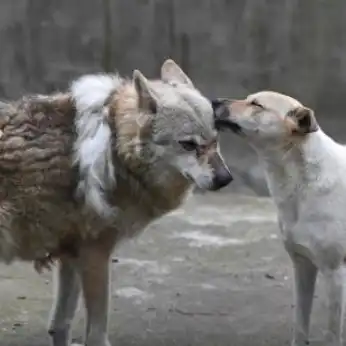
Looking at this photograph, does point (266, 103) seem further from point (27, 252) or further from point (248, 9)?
point (248, 9)

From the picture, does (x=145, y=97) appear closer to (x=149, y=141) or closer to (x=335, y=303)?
(x=149, y=141)

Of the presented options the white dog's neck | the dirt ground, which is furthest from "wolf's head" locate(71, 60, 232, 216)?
the dirt ground

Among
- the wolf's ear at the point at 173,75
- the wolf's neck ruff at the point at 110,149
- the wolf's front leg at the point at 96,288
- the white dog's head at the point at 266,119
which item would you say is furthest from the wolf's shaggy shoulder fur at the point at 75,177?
A: the white dog's head at the point at 266,119

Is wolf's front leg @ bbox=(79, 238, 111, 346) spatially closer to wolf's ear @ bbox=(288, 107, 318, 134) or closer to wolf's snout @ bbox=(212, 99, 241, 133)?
wolf's snout @ bbox=(212, 99, 241, 133)

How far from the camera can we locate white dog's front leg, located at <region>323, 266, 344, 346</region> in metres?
4.73

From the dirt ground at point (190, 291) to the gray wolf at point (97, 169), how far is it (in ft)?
2.63

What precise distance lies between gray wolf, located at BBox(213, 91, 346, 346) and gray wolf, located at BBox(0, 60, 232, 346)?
1.30 ft

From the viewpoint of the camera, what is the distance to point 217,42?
9250mm

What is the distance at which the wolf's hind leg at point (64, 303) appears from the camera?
4.91 metres

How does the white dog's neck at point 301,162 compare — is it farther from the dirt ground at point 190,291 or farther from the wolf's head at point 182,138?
the dirt ground at point 190,291

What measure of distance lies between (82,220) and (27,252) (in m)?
0.31

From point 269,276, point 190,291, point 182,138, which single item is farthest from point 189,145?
point 269,276

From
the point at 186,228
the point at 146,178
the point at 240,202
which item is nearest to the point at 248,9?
the point at 240,202

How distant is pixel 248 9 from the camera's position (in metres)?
9.20
